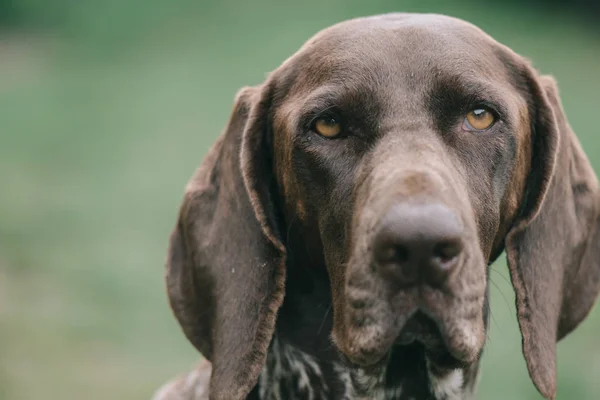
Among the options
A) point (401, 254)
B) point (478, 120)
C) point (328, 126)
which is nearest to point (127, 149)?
point (328, 126)

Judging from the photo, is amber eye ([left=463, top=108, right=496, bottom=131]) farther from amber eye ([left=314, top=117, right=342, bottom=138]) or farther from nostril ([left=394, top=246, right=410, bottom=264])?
nostril ([left=394, top=246, right=410, bottom=264])

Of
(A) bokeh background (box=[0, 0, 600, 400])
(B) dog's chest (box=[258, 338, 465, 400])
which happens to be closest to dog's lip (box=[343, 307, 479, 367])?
(B) dog's chest (box=[258, 338, 465, 400])

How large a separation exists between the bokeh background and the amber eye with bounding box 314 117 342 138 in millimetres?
2429

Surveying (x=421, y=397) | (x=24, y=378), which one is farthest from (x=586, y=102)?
(x=421, y=397)

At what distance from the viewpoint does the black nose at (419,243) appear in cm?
326

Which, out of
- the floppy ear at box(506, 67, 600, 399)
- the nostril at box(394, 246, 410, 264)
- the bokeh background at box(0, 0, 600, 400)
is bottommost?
the bokeh background at box(0, 0, 600, 400)

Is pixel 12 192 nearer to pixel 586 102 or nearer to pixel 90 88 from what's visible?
pixel 90 88

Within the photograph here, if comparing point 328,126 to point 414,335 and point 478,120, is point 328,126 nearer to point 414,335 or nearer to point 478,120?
point 478,120

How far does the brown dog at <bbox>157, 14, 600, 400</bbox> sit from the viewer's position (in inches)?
142

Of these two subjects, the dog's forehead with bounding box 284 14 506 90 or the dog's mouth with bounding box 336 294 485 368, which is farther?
the dog's forehead with bounding box 284 14 506 90

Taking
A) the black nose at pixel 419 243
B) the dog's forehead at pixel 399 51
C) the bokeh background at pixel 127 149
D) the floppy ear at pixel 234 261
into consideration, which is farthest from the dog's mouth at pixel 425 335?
the bokeh background at pixel 127 149

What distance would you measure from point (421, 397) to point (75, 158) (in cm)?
1047

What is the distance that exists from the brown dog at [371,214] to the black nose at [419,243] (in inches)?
3.8

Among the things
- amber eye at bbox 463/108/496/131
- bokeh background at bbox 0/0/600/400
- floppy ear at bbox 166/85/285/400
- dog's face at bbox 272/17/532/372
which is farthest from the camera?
bokeh background at bbox 0/0/600/400
